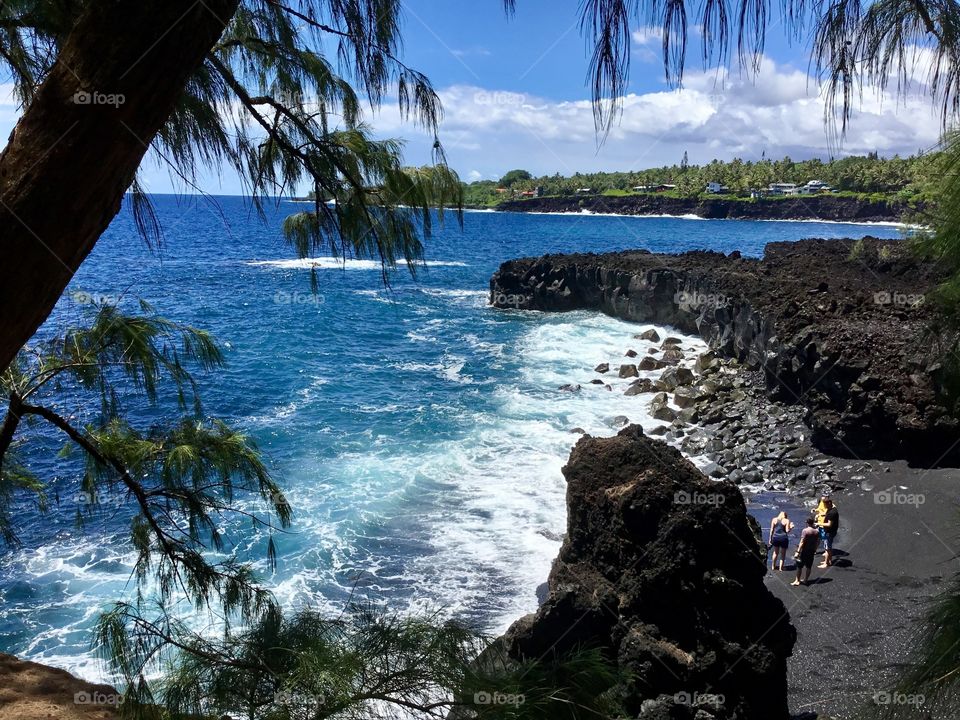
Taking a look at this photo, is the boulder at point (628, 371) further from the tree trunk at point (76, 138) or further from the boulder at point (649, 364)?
the tree trunk at point (76, 138)

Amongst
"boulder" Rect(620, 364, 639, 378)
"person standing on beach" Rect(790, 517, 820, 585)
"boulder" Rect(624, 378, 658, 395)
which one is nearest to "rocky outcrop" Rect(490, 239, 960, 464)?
"person standing on beach" Rect(790, 517, 820, 585)

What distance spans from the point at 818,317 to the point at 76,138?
21.4 metres

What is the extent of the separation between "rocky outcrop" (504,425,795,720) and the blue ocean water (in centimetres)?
290

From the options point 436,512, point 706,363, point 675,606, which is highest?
point 675,606

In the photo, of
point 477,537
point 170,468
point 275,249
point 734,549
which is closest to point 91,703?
point 170,468

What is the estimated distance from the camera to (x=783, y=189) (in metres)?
152

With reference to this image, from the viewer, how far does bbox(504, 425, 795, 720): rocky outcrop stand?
7.51 m

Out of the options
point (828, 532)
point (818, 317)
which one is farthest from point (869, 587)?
point (818, 317)

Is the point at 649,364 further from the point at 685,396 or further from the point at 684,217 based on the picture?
the point at 684,217

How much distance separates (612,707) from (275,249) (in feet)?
265

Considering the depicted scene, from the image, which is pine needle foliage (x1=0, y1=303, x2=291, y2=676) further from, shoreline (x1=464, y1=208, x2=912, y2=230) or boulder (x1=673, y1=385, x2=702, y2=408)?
shoreline (x1=464, y1=208, x2=912, y2=230)

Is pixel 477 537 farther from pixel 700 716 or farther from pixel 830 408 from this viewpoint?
pixel 830 408

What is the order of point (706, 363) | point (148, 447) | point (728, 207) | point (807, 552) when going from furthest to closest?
A: point (728, 207) → point (706, 363) → point (807, 552) → point (148, 447)

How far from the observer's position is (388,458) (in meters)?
19.2
